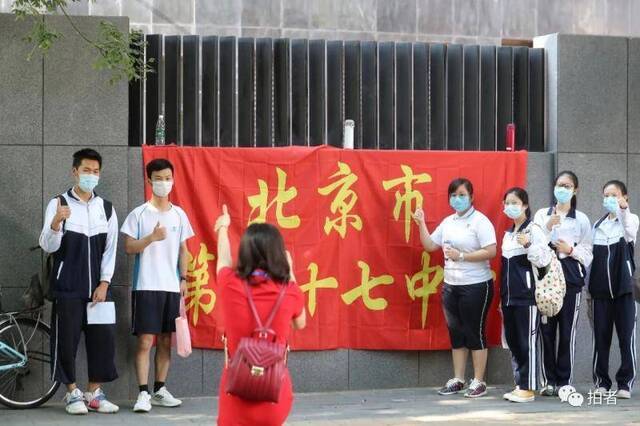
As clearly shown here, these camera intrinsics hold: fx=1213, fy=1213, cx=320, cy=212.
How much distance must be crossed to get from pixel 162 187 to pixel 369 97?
92.0 inches

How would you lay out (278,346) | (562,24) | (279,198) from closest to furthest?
(278,346) < (279,198) < (562,24)

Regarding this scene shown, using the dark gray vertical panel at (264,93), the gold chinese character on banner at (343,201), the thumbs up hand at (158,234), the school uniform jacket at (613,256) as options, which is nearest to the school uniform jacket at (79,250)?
the thumbs up hand at (158,234)

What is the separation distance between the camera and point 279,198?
10562 millimetres

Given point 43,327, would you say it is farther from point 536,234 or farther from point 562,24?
point 562,24

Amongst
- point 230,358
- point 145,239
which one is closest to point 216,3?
point 145,239

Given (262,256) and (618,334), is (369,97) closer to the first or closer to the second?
(618,334)

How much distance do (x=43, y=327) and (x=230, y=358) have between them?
420cm

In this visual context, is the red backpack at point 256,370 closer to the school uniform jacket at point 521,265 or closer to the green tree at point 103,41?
the green tree at point 103,41

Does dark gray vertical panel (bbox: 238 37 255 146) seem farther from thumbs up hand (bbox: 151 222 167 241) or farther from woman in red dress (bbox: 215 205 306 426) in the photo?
woman in red dress (bbox: 215 205 306 426)

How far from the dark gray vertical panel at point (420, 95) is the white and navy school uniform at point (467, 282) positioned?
97 centimetres

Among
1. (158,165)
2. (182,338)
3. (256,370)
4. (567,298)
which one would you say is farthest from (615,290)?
(256,370)

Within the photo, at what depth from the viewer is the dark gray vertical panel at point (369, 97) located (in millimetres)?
11047

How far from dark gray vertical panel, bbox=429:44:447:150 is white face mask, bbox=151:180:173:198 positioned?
2.70 m

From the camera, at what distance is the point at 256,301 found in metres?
5.97
